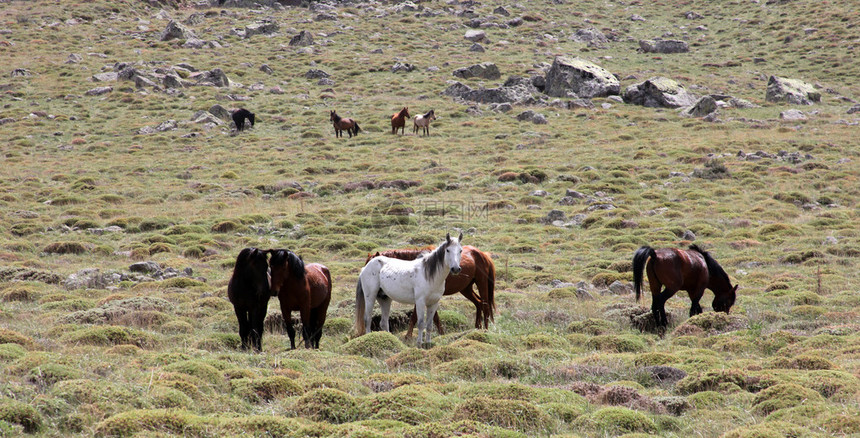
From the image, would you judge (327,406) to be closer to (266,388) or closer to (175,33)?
(266,388)

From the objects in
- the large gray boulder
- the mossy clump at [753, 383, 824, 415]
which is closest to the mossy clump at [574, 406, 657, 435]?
the mossy clump at [753, 383, 824, 415]

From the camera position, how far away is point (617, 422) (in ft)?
21.8

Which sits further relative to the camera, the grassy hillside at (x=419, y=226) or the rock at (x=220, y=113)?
the rock at (x=220, y=113)

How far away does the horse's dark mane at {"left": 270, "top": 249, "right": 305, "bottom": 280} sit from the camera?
10430 millimetres

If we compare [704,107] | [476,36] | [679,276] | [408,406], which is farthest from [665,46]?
[408,406]

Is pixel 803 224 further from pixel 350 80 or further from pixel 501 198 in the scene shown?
pixel 350 80

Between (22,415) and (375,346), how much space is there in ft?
18.3

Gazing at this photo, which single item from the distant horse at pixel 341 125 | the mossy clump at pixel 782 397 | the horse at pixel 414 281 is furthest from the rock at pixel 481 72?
the mossy clump at pixel 782 397

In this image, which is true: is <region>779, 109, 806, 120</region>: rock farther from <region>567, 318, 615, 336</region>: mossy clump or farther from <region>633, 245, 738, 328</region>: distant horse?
<region>567, 318, 615, 336</region>: mossy clump

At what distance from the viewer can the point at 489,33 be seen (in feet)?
254

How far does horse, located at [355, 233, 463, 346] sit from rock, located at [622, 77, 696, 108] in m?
43.4

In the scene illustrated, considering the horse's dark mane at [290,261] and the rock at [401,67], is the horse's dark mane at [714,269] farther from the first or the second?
the rock at [401,67]

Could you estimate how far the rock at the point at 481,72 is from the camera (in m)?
58.4

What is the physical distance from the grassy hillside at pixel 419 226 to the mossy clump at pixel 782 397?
0.12 feet
